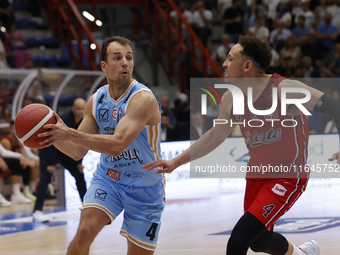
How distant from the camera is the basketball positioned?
398 cm

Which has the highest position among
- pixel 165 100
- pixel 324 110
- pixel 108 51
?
pixel 108 51

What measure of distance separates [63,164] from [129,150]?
519cm

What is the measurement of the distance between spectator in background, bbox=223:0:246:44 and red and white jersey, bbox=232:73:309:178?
1267cm

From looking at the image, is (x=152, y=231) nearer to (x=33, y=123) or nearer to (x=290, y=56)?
(x=33, y=123)

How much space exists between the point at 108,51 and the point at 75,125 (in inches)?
188

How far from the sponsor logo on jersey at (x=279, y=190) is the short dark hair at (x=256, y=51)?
38.4 inches

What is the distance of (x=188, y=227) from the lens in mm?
8797

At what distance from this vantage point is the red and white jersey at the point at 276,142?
4.75 meters

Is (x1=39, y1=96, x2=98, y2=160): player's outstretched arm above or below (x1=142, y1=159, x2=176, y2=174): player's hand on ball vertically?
above

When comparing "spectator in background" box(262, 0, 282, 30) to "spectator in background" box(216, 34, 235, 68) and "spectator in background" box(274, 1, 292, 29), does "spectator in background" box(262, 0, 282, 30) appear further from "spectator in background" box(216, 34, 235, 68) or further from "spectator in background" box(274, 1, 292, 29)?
"spectator in background" box(216, 34, 235, 68)

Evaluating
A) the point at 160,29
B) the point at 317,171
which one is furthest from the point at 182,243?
the point at 160,29

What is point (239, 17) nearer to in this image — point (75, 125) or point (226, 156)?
point (226, 156)

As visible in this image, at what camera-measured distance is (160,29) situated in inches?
687

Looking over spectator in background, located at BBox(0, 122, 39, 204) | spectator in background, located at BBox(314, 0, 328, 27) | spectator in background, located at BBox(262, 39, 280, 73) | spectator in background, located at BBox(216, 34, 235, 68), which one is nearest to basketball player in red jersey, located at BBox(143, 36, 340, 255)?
spectator in background, located at BBox(0, 122, 39, 204)
